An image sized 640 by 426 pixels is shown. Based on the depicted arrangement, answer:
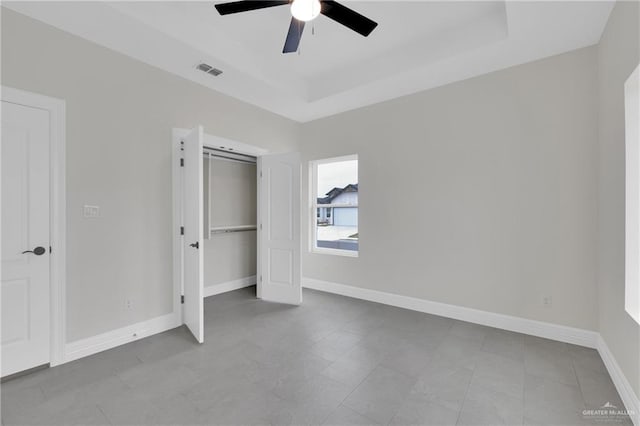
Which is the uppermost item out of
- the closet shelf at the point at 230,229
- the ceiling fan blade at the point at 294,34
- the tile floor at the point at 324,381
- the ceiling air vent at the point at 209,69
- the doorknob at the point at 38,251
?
the ceiling air vent at the point at 209,69

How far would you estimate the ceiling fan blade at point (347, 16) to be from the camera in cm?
201

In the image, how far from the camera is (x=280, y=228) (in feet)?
13.9

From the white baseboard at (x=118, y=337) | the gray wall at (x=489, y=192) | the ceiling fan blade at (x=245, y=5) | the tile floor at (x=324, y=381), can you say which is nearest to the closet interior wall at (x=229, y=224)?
the white baseboard at (x=118, y=337)

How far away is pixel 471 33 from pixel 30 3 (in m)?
3.89

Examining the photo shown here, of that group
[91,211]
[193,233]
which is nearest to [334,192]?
[193,233]

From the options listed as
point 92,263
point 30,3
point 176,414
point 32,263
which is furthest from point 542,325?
point 30,3

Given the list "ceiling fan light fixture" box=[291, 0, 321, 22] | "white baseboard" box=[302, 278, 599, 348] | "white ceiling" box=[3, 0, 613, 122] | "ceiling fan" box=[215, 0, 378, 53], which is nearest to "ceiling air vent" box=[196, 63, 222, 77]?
"white ceiling" box=[3, 0, 613, 122]

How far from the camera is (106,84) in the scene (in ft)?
9.14

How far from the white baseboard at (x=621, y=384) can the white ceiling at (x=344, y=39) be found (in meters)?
2.86

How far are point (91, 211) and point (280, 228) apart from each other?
2.24 meters

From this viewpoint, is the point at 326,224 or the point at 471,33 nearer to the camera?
the point at 471,33

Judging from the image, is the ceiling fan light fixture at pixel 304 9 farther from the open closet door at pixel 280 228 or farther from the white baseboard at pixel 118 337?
the white baseboard at pixel 118 337

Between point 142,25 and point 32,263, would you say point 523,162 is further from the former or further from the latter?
point 32,263

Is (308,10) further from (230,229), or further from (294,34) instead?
(230,229)
